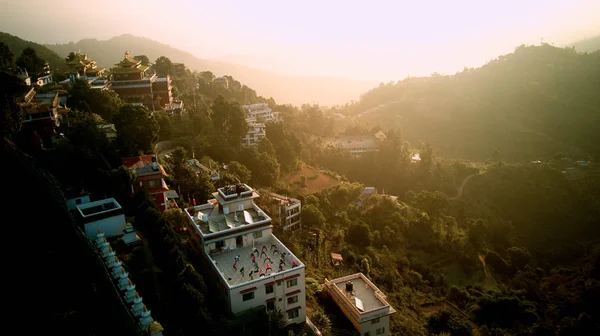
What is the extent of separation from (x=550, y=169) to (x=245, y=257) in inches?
1318

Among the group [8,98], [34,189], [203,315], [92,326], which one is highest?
[8,98]

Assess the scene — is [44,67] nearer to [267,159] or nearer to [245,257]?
[267,159]

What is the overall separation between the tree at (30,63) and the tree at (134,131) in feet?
46.0

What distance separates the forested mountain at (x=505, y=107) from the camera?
5097 centimetres

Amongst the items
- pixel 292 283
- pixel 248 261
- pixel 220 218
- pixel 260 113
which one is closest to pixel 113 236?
pixel 220 218

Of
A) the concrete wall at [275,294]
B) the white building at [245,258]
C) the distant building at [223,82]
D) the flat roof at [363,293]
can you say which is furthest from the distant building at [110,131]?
the distant building at [223,82]

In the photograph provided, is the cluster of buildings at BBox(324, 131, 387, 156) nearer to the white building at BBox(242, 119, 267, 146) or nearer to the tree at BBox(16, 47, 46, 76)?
the white building at BBox(242, 119, 267, 146)

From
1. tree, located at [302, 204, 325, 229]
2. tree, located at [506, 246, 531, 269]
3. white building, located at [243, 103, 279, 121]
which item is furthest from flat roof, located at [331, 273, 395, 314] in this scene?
white building, located at [243, 103, 279, 121]

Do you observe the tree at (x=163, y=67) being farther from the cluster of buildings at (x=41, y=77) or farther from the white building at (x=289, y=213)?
the white building at (x=289, y=213)

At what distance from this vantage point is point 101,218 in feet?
49.0

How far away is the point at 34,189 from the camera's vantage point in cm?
1355

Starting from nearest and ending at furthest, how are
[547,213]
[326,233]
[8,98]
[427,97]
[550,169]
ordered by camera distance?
[8,98]
[326,233]
[547,213]
[550,169]
[427,97]

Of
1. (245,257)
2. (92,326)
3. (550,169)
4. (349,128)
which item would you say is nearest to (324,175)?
(349,128)

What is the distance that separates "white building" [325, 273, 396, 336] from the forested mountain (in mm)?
33468
